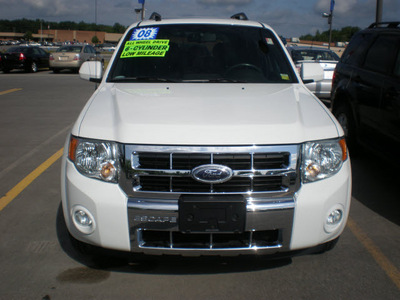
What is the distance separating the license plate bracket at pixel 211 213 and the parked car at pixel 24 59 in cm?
2277

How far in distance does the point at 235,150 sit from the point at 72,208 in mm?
1070

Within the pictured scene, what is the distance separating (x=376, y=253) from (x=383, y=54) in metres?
2.94

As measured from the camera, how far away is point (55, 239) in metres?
3.79

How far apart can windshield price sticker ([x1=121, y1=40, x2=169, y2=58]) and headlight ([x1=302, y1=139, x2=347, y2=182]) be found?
193cm

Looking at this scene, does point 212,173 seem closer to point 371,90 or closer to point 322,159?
point 322,159

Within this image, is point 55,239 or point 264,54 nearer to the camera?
point 55,239

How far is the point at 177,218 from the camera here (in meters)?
2.69

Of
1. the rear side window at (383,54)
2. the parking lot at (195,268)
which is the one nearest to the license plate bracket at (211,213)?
the parking lot at (195,268)

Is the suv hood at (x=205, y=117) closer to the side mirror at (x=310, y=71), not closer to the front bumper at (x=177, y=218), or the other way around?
the front bumper at (x=177, y=218)

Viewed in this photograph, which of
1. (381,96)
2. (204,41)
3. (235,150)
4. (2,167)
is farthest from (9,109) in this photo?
(235,150)

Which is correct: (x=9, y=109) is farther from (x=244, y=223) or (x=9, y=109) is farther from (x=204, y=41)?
(x=244, y=223)

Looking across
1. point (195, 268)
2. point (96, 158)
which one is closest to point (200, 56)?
point (96, 158)

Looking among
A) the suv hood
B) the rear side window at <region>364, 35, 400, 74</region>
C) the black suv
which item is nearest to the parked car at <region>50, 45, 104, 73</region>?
the black suv

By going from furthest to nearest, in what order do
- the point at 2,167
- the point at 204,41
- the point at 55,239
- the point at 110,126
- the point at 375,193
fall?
the point at 2,167 < the point at 375,193 < the point at 204,41 < the point at 55,239 < the point at 110,126
